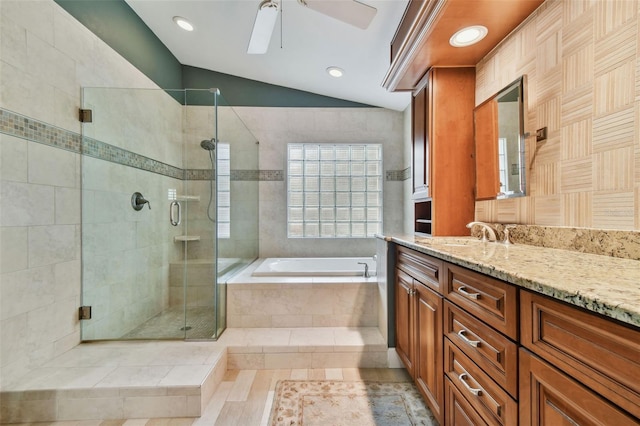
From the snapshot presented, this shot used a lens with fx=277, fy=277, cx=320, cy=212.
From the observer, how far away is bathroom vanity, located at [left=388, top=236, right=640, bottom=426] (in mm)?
512

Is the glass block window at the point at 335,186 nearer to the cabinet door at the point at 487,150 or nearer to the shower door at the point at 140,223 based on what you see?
the shower door at the point at 140,223

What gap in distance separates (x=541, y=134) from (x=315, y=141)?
2.45 metres

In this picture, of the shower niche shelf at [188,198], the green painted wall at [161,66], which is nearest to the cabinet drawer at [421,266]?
the shower niche shelf at [188,198]

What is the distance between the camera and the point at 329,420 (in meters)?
1.48

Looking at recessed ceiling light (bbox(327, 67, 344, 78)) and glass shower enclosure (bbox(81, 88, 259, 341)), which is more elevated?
recessed ceiling light (bbox(327, 67, 344, 78))

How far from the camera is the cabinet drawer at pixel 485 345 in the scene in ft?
2.59

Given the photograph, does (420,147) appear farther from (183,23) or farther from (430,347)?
(183,23)

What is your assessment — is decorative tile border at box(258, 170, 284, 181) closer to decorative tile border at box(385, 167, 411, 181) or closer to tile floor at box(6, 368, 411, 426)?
decorative tile border at box(385, 167, 411, 181)

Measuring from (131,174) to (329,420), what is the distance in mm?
2359

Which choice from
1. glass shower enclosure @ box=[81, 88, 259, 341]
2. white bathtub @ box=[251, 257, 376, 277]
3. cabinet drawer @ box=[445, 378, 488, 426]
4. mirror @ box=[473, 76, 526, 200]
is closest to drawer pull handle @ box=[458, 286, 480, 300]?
cabinet drawer @ box=[445, 378, 488, 426]

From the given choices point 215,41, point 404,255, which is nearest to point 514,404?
point 404,255

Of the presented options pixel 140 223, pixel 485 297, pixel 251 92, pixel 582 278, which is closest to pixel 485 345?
pixel 485 297

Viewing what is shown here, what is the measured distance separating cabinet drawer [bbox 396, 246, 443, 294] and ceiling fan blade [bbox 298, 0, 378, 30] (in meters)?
1.50

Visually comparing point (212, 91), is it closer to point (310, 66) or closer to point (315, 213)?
point (310, 66)
